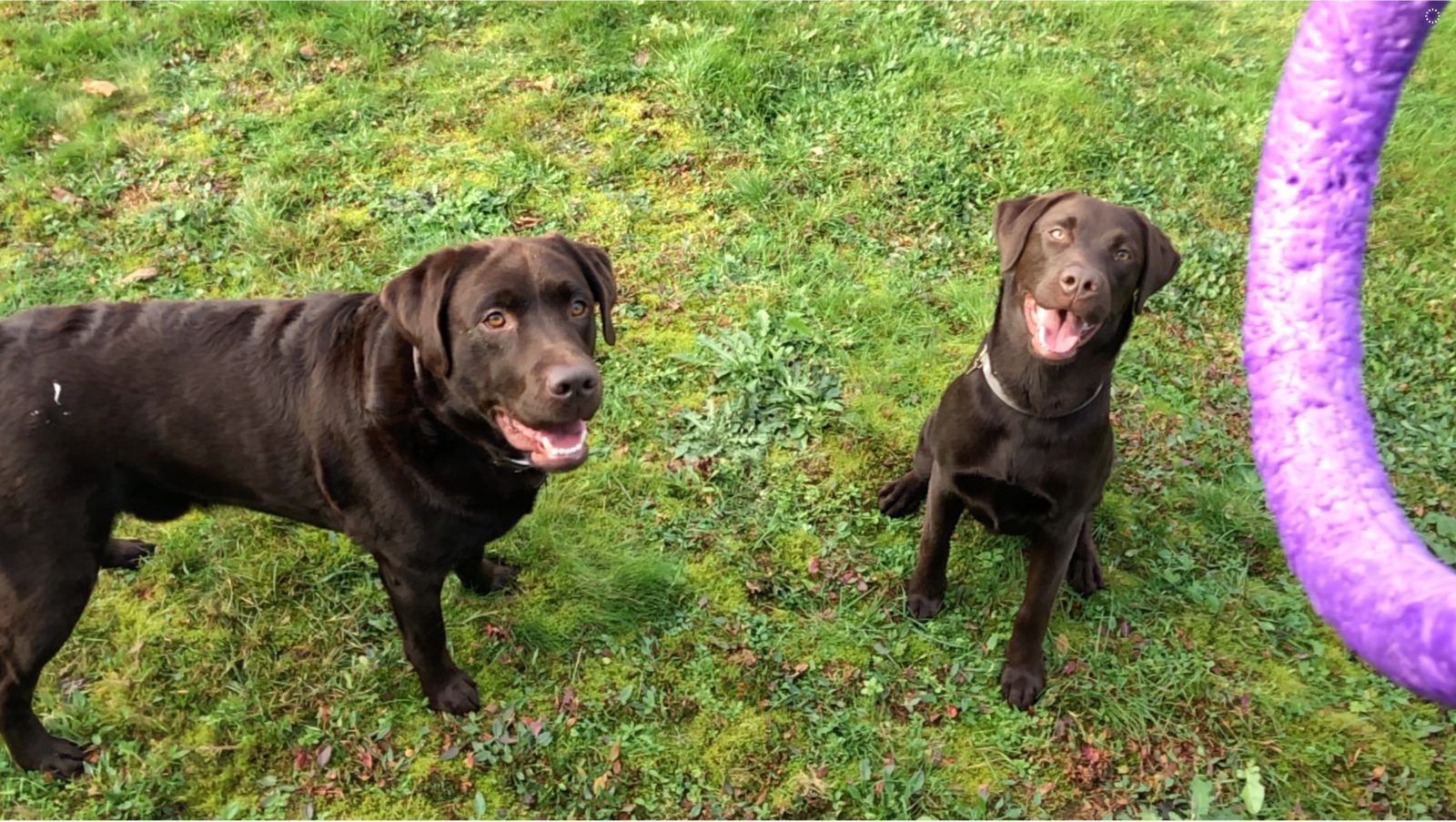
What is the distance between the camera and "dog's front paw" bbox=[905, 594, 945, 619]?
379cm

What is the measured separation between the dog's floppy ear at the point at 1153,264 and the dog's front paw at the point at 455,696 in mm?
2599

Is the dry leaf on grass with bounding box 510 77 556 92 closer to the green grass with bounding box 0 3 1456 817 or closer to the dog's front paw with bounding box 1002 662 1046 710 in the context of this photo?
the green grass with bounding box 0 3 1456 817

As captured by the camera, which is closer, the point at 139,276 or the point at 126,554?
the point at 126,554

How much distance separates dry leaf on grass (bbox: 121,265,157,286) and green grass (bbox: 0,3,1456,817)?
5cm

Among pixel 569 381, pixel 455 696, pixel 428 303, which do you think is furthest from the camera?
pixel 455 696

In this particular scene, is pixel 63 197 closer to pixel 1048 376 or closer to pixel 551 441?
pixel 551 441

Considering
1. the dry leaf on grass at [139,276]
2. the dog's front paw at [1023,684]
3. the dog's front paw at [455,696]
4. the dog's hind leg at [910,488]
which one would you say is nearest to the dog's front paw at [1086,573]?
the dog's front paw at [1023,684]

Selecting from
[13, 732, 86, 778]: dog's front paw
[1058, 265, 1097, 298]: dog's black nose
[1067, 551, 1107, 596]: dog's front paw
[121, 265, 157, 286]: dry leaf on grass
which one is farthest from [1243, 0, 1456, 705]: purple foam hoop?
[121, 265, 157, 286]: dry leaf on grass

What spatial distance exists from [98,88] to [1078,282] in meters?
5.72

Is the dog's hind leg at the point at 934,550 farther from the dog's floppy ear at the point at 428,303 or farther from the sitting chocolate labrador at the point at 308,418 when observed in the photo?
the dog's floppy ear at the point at 428,303

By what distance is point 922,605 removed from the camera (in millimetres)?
3791

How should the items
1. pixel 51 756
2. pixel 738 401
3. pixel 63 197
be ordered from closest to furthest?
pixel 51 756, pixel 738 401, pixel 63 197

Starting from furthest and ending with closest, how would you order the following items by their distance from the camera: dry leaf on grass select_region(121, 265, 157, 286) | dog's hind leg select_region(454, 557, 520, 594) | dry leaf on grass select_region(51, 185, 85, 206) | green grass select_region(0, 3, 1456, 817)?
1. dry leaf on grass select_region(51, 185, 85, 206)
2. dry leaf on grass select_region(121, 265, 157, 286)
3. dog's hind leg select_region(454, 557, 520, 594)
4. green grass select_region(0, 3, 1456, 817)

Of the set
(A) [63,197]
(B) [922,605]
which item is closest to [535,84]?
(A) [63,197]
